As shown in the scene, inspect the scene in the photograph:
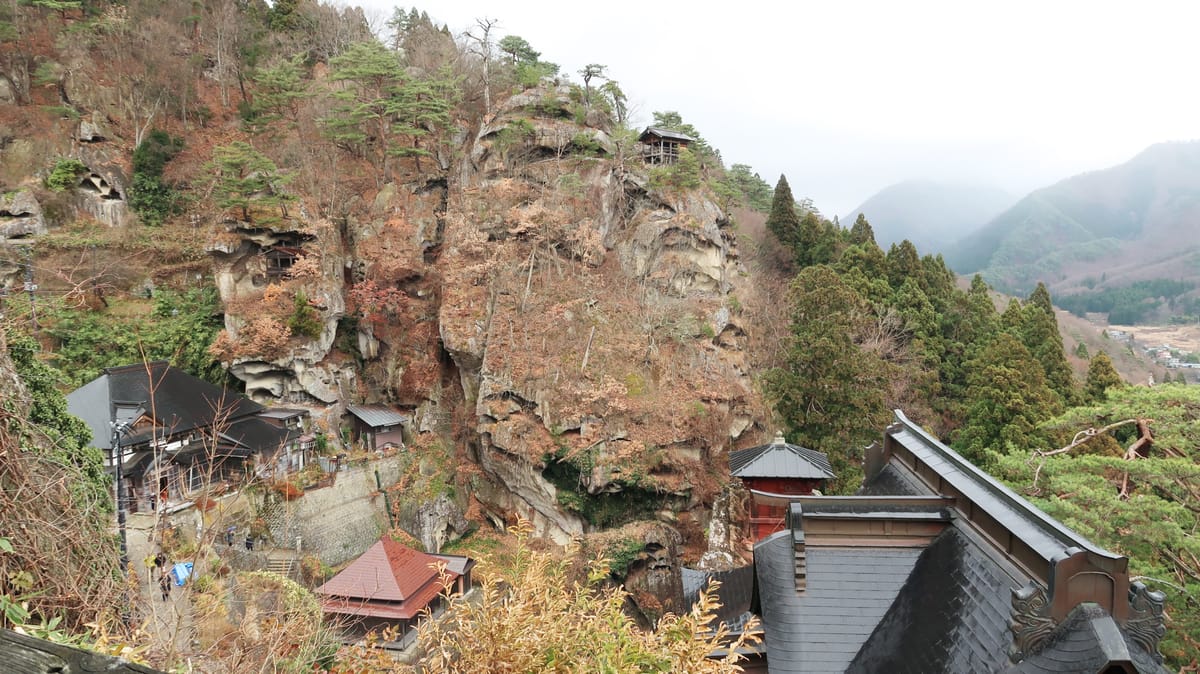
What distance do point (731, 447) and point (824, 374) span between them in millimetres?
4837

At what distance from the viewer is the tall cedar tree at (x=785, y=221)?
37.2 meters

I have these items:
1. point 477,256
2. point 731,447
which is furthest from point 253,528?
point 731,447

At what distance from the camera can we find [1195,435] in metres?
9.91

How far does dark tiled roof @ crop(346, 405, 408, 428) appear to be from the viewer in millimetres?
23219

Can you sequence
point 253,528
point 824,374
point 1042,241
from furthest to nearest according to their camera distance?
1. point 1042,241
2. point 824,374
3. point 253,528

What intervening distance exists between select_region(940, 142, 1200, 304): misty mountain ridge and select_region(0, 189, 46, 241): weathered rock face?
81484mm

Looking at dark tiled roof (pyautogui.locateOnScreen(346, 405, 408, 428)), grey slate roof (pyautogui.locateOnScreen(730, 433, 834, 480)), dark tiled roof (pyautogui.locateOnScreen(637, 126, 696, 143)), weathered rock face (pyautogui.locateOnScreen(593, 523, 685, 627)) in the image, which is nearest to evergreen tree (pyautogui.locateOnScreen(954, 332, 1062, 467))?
grey slate roof (pyautogui.locateOnScreen(730, 433, 834, 480))

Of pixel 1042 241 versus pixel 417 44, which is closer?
pixel 417 44

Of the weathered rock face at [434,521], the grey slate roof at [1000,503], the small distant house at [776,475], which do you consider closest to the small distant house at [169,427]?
the weathered rock face at [434,521]

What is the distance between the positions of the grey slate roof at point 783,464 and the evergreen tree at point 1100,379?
17634 mm

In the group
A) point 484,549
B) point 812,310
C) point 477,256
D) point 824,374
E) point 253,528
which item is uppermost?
point 477,256

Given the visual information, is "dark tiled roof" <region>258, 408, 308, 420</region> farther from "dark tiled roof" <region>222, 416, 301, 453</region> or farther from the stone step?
the stone step

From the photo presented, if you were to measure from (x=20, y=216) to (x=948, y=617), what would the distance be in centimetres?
3560

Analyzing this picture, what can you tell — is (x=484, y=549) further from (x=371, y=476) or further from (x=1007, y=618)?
(x=1007, y=618)
